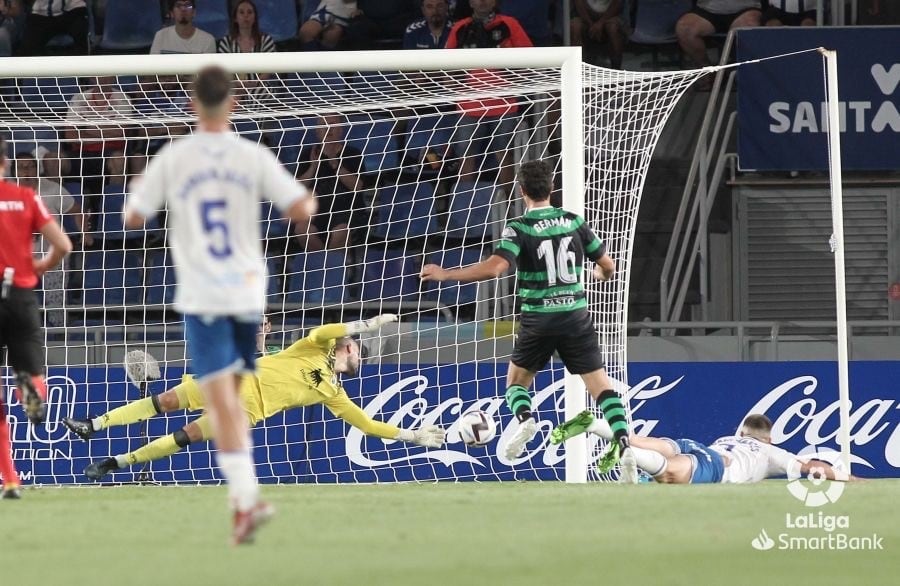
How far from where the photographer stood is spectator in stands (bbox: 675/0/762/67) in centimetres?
1645

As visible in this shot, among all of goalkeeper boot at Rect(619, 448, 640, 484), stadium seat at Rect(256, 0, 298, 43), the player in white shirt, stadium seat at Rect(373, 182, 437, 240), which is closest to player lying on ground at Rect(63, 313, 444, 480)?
goalkeeper boot at Rect(619, 448, 640, 484)

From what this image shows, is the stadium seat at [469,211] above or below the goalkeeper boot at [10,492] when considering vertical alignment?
above

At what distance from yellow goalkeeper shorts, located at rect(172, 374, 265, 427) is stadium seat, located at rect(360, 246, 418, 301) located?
3.01 meters

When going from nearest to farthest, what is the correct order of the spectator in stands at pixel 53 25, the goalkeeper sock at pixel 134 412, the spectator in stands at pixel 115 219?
the goalkeeper sock at pixel 134 412 < the spectator in stands at pixel 115 219 < the spectator in stands at pixel 53 25

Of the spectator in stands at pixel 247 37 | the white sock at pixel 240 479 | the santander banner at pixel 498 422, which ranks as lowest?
the santander banner at pixel 498 422

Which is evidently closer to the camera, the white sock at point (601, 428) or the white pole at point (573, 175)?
the white sock at point (601, 428)

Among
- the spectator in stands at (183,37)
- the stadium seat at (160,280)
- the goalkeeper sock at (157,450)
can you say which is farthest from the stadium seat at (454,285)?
the goalkeeper sock at (157,450)

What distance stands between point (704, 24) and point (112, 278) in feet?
22.0

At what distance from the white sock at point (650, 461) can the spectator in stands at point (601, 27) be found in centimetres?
730

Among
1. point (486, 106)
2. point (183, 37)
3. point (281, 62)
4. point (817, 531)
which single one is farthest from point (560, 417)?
point (817, 531)

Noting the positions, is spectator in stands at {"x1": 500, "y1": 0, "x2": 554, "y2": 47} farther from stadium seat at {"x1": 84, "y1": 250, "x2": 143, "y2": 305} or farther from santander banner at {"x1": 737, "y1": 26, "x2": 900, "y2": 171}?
stadium seat at {"x1": 84, "y1": 250, "x2": 143, "y2": 305}

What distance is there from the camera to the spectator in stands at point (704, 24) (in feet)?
54.0

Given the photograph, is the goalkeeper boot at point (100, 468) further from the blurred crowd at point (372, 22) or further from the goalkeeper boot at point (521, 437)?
the blurred crowd at point (372, 22)

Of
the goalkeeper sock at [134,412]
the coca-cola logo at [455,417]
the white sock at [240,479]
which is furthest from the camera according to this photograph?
the coca-cola logo at [455,417]
